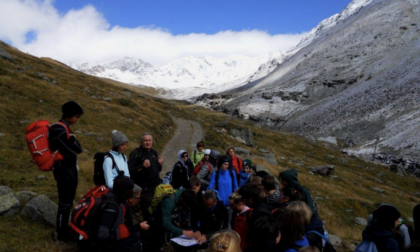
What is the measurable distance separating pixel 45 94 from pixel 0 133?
13.5m

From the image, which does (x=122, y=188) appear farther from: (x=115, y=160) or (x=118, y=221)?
(x=115, y=160)

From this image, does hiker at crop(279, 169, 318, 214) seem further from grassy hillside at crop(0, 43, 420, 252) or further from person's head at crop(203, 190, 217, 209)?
grassy hillside at crop(0, 43, 420, 252)

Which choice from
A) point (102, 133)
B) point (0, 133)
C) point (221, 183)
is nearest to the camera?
point (221, 183)

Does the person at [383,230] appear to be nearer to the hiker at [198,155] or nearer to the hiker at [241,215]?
the hiker at [241,215]

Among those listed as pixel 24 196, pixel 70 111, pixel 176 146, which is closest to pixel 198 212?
pixel 70 111

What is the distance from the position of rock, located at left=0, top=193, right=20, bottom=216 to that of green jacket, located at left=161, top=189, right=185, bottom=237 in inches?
188

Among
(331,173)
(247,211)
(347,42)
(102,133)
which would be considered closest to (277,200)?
(247,211)

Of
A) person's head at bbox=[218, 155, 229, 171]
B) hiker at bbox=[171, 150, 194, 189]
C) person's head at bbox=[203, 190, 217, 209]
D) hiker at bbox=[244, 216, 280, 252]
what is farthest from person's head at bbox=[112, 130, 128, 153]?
hiker at bbox=[244, 216, 280, 252]

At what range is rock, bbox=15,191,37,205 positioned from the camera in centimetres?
882

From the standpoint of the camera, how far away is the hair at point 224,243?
3.94m

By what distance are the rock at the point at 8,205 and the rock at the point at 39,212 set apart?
0.73 feet

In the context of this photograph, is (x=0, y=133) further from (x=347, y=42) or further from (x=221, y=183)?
(x=347, y=42)

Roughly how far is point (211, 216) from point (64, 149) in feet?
12.5

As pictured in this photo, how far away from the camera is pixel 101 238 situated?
4852mm
